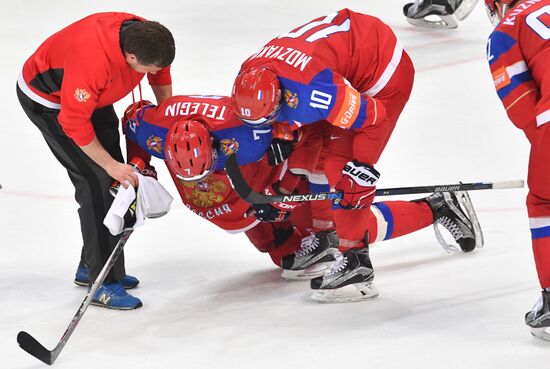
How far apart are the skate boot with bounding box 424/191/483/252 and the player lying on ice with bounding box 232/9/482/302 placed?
1.12ft

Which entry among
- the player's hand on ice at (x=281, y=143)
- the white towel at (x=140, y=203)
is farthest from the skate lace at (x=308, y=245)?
the white towel at (x=140, y=203)

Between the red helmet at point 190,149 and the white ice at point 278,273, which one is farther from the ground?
the red helmet at point 190,149

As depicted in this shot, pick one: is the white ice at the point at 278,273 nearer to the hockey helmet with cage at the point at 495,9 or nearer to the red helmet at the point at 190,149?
the red helmet at the point at 190,149

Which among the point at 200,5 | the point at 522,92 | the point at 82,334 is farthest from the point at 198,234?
the point at 200,5

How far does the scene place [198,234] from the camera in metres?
4.61

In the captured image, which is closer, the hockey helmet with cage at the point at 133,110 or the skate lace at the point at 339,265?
the skate lace at the point at 339,265

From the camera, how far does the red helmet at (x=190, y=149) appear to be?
3588 millimetres

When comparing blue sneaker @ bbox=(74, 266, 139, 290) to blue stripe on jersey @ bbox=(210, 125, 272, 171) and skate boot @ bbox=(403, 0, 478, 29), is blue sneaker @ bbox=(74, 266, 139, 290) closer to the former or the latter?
blue stripe on jersey @ bbox=(210, 125, 272, 171)

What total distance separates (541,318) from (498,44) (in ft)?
2.63

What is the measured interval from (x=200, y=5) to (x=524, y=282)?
422 cm

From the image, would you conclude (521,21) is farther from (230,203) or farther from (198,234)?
(198,234)

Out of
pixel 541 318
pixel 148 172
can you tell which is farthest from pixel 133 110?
pixel 541 318

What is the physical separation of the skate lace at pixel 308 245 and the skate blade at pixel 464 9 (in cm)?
299

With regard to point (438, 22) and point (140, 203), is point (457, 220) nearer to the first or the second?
point (140, 203)
